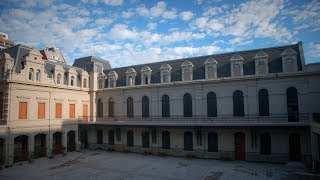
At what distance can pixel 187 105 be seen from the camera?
1126 inches

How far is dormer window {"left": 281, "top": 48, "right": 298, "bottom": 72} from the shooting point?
2352cm

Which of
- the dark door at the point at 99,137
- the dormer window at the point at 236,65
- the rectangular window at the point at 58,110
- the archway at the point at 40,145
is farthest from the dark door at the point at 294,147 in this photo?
the archway at the point at 40,145

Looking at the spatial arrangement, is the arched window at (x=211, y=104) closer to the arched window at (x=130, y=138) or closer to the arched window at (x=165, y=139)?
the arched window at (x=165, y=139)

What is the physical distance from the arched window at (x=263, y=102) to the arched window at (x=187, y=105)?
792cm

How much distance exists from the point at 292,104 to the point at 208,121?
348 inches

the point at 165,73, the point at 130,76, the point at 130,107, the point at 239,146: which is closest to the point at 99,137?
the point at 130,107

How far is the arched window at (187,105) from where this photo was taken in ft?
93.2

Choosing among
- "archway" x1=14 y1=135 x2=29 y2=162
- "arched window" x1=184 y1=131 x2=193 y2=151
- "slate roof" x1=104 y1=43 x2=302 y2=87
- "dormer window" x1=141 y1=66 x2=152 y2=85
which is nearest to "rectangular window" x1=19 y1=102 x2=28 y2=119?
"archway" x1=14 y1=135 x2=29 y2=162

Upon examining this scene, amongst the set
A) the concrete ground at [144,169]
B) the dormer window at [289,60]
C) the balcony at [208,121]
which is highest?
the dormer window at [289,60]

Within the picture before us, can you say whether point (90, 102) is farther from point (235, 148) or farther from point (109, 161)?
point (235, 148)

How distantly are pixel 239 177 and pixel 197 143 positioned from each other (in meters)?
8.41

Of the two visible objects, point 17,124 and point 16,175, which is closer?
point 16,175

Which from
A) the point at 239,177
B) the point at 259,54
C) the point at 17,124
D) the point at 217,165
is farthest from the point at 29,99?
the point at 259,54

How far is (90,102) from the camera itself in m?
35.4
